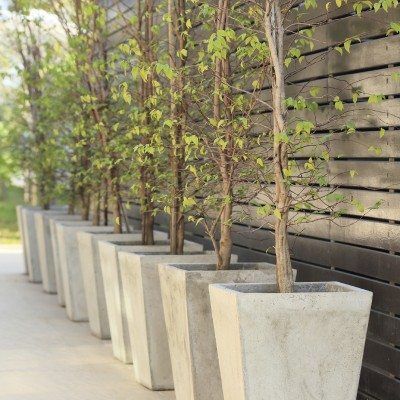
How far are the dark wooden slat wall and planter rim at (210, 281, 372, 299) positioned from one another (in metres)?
0.44

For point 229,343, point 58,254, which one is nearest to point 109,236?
point 58,254

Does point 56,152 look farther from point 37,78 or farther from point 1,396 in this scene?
point 1,396

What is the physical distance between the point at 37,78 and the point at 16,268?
3.42m

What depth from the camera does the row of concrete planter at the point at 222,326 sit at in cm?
494

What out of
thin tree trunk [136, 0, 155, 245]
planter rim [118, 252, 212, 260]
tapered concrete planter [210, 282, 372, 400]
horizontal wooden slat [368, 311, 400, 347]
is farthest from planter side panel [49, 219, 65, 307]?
tapered concrete planter [210, 282, 372, 400]

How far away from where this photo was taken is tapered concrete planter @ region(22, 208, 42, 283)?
13.6 m

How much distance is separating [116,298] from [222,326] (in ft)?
9.93

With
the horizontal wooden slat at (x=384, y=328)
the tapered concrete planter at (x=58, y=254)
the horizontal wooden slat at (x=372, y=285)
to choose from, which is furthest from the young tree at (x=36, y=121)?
the horizontal wooden slat at (x=384, y=328)

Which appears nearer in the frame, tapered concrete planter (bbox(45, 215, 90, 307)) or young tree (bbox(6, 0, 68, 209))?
tapered concrete planter (bbox(45, 215, 90, 307))

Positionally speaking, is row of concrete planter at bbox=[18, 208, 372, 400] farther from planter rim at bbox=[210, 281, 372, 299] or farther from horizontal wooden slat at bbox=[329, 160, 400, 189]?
horizontal wooden slat at bbox=[329, 160, 400, 189]

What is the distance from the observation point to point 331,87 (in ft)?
20.6

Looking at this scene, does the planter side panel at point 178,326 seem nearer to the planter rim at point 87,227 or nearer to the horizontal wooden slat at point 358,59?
the horizontal wooden slat at point 358,59

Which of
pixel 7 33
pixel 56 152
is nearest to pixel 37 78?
pixel 7 33

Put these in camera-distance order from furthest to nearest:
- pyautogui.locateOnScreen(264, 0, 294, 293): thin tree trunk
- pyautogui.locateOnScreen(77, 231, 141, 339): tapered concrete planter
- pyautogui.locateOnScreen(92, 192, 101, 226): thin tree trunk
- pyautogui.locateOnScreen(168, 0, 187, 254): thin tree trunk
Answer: pyautogui.locateOnScreen(92, 192, 101, 226): thin tree trunk, pyautogui.locateOnScreen(77, 231, 141, 339): tapered concrete planter, pyautogui.locateOnScreen(168, 0, 187, 254): thin tree trunk, pyautogui.locateOnScreen(264, 0, 294, 293): thin tree trunk
